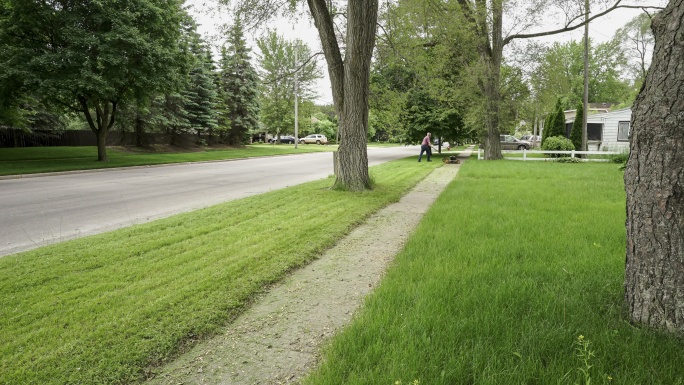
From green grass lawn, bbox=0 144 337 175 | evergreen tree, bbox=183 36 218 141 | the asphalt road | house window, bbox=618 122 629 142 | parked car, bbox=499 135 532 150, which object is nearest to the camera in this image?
the asphalt road

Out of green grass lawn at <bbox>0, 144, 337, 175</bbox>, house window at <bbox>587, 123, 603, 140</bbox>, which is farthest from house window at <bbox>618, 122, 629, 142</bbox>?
green grass lawn at <bbox>0, 144, 337, 175</bbox>

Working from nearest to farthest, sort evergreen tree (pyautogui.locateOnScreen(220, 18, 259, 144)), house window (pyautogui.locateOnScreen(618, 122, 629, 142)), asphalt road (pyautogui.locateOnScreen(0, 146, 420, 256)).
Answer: asphalt road (pyautogui.locateOnScreen(0, 146, 420, 256)) → house window (pyautogui.locateOnScreen(618, 122, 629, 142)) → evergreen tree (pyautogui.locateOnScreen(220, 18, 259, 144))

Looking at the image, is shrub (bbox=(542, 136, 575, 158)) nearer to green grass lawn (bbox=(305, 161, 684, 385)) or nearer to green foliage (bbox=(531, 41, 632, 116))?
green grass lawn (bbox=(305, 161, 684, 385))

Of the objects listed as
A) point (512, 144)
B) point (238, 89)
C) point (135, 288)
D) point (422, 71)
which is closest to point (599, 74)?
point (512, 144)

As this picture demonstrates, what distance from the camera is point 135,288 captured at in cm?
345

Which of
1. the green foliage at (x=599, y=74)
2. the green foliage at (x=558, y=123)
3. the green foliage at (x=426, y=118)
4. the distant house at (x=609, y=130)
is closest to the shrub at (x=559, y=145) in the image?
the distant house at (x=609, y=130)

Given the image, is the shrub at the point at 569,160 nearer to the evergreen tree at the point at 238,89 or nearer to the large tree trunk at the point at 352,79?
the large tree trunk at the point at 352,79

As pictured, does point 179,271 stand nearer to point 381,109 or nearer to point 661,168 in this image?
point 661,168

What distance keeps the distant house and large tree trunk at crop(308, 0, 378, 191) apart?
2271cm

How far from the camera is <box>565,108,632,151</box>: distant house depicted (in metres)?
26.3

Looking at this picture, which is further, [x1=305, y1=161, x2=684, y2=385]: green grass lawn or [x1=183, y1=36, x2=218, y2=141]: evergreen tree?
[x1=183, y1=36, x2=218, y2=141]: evergreen tree

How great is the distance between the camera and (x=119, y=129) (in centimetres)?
2927

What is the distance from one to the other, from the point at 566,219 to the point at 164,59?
1859 centimetres

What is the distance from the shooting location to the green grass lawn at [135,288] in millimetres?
2373
